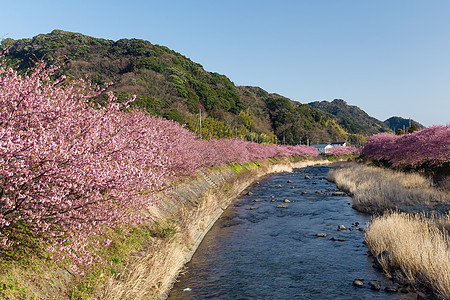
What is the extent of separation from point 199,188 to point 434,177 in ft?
61.6

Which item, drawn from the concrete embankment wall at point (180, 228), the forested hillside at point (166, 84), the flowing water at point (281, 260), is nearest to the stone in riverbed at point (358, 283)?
the flowing water at point (281, 260)

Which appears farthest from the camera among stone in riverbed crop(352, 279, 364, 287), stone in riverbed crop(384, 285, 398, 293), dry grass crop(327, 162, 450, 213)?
dry grass crop(327, 162, 450, 213)

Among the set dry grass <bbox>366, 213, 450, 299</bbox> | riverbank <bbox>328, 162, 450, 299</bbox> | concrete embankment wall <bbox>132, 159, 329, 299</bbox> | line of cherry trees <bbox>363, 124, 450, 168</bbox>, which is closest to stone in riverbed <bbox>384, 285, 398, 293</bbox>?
riverbank <bbox>328, 162, 450, 299</bbox>

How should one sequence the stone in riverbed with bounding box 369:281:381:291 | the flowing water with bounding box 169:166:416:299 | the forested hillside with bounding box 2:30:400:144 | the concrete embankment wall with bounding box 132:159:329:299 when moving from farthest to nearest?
the forested hillside with bounding box 2:30:400:144 < the flowing water with bounding box 169:166:416:299 < the stone in riverbed with bounding box 369:281:381:291 < the concrete embankment wall with bounding box 132:159:329:299

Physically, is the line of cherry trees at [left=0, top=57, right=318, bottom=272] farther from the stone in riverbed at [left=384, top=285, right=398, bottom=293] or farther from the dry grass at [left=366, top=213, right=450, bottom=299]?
the dry grass at [left=366, top=213, right=450, bottom=299]

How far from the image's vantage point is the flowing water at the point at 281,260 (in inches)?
371

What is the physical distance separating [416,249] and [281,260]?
4635 mm

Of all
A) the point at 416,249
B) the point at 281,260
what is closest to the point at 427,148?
the point at 416,249

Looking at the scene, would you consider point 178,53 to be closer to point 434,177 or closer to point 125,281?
point 434,177

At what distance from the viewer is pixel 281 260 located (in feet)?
39.4

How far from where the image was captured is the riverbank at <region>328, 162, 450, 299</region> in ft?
29.0

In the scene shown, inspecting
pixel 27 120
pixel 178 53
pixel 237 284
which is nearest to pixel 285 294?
pixel 237 284

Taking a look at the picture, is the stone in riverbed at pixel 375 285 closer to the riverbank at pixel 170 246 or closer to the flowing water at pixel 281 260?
the flowing water at pixel 281 260

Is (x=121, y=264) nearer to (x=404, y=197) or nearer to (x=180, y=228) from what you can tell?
(x=180, y=228)
